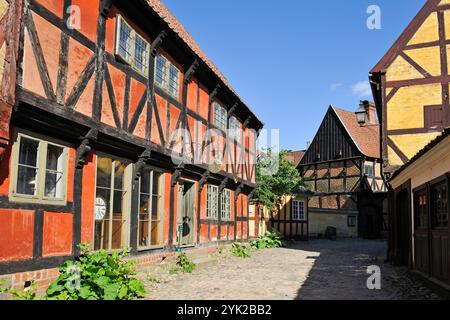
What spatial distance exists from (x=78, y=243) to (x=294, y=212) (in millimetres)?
20782

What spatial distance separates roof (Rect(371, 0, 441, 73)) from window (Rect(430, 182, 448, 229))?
791cm

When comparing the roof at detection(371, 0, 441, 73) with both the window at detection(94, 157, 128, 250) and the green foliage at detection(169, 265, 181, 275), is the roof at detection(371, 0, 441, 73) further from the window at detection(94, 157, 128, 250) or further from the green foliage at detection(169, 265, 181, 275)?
the window at detection(94, 157, 128, 250)

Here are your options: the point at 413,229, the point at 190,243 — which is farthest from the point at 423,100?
the point at 190,243

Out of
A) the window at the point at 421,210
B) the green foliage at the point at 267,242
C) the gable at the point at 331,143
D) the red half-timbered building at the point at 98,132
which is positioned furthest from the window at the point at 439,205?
the gable at the point at 331,143

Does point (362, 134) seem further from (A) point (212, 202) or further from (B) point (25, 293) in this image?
(B) point (25, 293)

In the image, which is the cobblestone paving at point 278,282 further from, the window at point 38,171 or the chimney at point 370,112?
the chimney at point 370,112

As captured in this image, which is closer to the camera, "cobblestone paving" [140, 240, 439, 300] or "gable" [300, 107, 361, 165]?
"cobblestone paving" [140, 240, 439, 300]

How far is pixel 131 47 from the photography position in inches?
373

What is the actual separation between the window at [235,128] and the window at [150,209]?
694 centimetres

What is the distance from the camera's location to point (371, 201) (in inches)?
1240

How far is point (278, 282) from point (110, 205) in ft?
14.0

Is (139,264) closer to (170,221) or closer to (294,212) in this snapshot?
(170,221)

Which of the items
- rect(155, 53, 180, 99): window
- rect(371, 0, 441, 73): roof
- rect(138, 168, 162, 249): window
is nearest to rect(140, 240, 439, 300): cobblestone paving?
rect(138, 168, 162, 249): window

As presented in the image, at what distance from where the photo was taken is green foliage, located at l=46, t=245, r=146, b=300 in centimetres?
629
